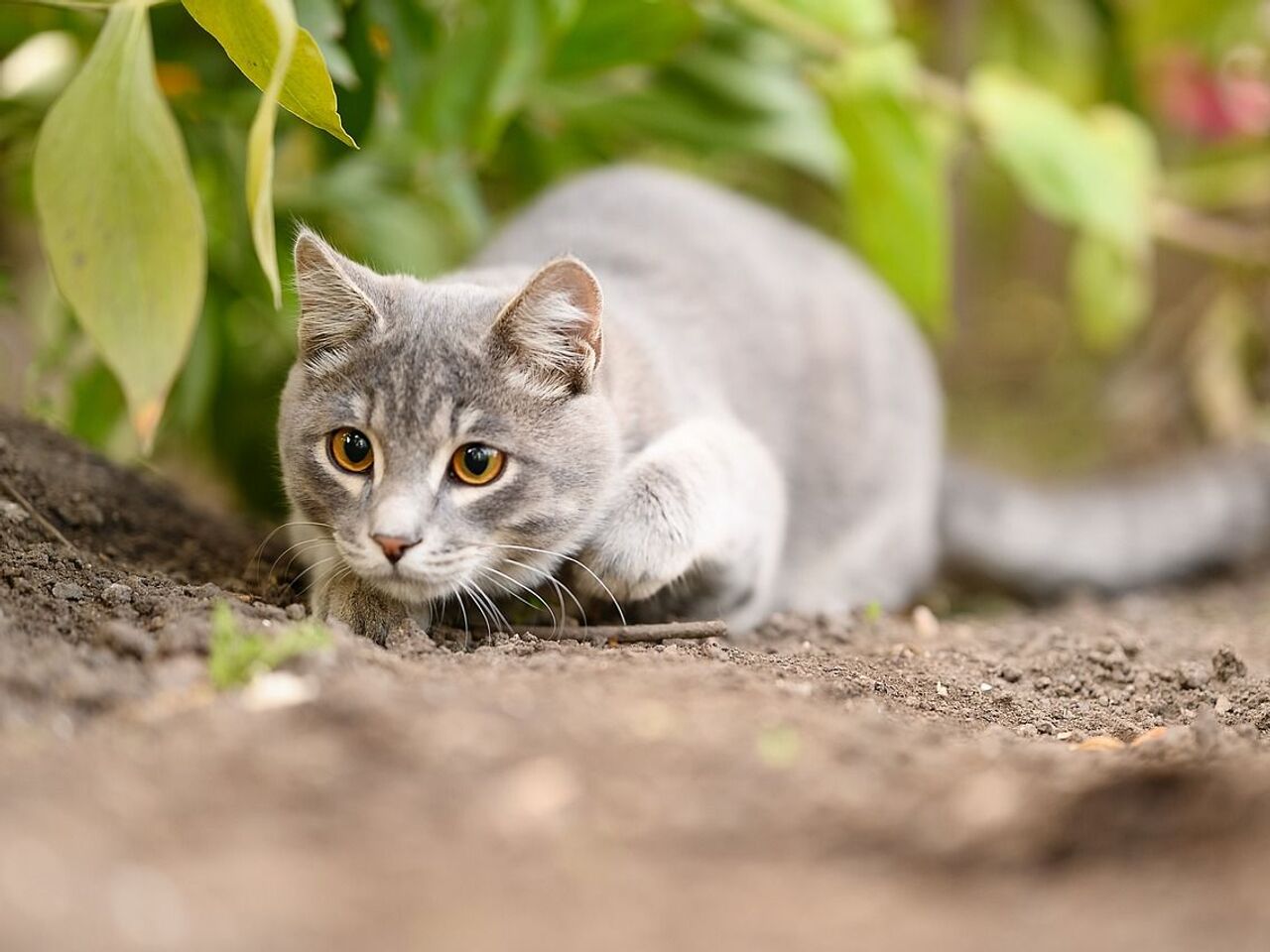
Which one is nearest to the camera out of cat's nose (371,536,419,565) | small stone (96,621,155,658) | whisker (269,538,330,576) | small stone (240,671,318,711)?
small stone (240,671,318,711)

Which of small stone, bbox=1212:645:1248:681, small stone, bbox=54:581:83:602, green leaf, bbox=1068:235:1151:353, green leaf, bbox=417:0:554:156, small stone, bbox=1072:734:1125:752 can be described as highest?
green leaf, bbox=1068:235:1151:353

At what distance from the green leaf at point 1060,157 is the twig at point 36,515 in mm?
2864

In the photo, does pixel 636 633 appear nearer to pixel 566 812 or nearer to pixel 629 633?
pixel 629 633

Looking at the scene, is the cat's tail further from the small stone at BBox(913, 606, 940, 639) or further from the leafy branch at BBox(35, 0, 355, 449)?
the leafy branch at BBox(35, 0, 355, 449)

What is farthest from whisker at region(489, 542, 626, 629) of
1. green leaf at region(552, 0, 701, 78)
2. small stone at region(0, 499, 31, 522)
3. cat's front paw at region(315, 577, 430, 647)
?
green leaf at region(552, 0, 701, 78)

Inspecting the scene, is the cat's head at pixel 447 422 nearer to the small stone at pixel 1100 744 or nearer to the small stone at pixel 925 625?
the small stone at pixel 925 625

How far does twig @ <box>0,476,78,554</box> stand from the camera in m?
2.33

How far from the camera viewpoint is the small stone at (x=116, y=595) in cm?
204

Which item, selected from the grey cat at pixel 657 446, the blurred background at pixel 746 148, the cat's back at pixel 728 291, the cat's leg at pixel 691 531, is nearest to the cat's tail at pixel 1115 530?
the grey cat at pixel 657 446

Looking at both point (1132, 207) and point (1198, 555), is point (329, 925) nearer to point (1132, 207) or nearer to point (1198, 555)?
point (1198, 555)

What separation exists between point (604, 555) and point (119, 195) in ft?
3.35

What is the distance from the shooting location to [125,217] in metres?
1.91

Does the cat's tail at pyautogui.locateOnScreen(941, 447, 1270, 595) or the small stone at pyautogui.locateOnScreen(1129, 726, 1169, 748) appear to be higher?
the cat's tail at pyautogui.locateOnScreen(941, 447, 1270, 595)

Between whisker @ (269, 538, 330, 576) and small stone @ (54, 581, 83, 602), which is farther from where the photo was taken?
whisker @ (269, 538, 330, 576)
